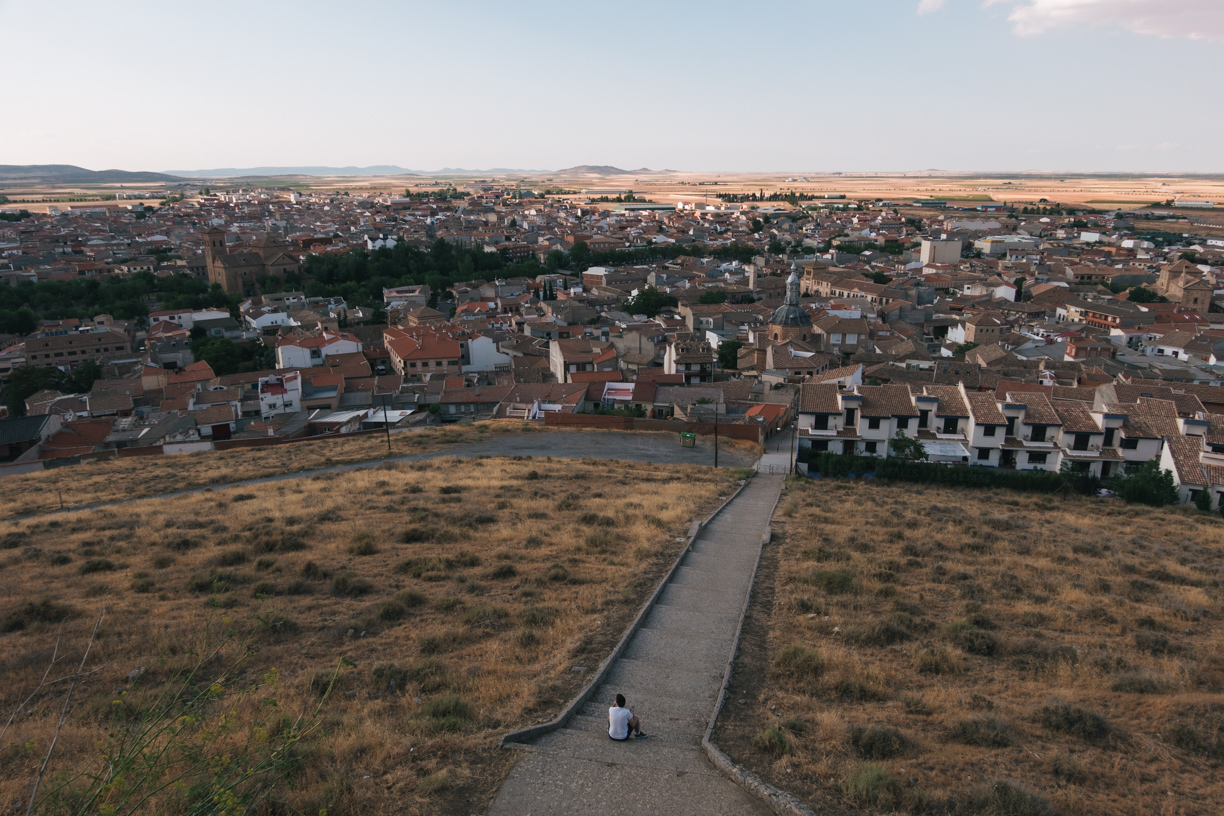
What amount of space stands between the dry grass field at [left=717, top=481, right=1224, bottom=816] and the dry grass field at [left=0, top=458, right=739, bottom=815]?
8.14 feet

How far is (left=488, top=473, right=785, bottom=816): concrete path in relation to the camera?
6.32 m

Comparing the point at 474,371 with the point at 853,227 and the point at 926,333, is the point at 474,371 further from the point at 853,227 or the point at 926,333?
the point at 853,227

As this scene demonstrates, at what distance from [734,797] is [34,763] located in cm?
665

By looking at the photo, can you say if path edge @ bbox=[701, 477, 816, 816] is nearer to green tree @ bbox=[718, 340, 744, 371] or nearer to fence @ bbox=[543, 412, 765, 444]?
fence @ bbox=[543, 412, 765, 444]

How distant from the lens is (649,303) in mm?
61594

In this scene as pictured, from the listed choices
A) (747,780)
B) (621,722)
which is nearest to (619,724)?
(621,722)

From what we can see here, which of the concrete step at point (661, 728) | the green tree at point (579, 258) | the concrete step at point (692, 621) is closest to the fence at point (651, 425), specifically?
the concrete step at point (692, 621)

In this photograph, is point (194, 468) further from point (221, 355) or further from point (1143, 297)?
point (1143, 297)

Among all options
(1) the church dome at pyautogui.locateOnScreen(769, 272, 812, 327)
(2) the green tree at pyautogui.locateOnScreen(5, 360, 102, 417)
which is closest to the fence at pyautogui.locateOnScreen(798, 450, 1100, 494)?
(1) the church dome at pyautogui.locateOnScreen(769, 272, 812, 327)

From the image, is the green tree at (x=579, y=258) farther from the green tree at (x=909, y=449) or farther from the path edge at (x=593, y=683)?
the path edge at (x=593, y=683)

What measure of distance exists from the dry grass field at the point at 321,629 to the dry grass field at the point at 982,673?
8.14ft

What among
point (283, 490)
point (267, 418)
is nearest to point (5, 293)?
point (267, 418)

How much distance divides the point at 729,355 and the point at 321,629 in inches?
1441

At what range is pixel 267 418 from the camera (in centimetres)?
3556
